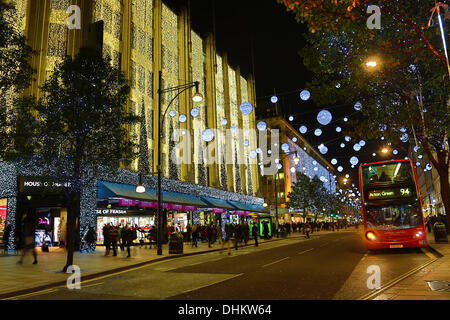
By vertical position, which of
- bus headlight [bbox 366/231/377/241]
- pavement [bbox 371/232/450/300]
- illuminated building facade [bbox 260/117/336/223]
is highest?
illuminated building facade [bbox 260/117/336/223]

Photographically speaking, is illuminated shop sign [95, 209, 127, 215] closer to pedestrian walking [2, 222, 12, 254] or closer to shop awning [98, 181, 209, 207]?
shop awning [98, 181, 209, 207]

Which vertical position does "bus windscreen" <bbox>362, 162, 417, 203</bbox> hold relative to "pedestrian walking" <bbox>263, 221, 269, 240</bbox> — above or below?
above

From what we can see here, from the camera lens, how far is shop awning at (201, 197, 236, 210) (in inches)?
1378

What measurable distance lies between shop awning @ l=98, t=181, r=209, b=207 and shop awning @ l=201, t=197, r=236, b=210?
296 centimetres

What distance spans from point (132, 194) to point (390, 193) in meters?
15.8

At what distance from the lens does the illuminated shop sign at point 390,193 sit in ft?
54.1

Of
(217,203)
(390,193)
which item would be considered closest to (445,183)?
(390,193)

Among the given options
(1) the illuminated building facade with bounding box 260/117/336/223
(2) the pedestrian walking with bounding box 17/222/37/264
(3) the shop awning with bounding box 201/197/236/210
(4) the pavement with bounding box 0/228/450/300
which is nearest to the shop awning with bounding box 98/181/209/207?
(3) the shop awning with bounding box 201/197/236/210

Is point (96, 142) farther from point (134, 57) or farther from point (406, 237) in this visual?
point (134, 57)

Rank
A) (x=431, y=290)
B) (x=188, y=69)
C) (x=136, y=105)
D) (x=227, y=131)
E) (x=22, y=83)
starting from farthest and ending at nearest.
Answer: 1. (x=227, y=131)
2. (x=188, y=69)
3. (x=136, y=105)
4. (x=22, y=83)
5. (x=431, y=290)

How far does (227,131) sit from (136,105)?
60.2 ft

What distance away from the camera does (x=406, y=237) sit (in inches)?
639
